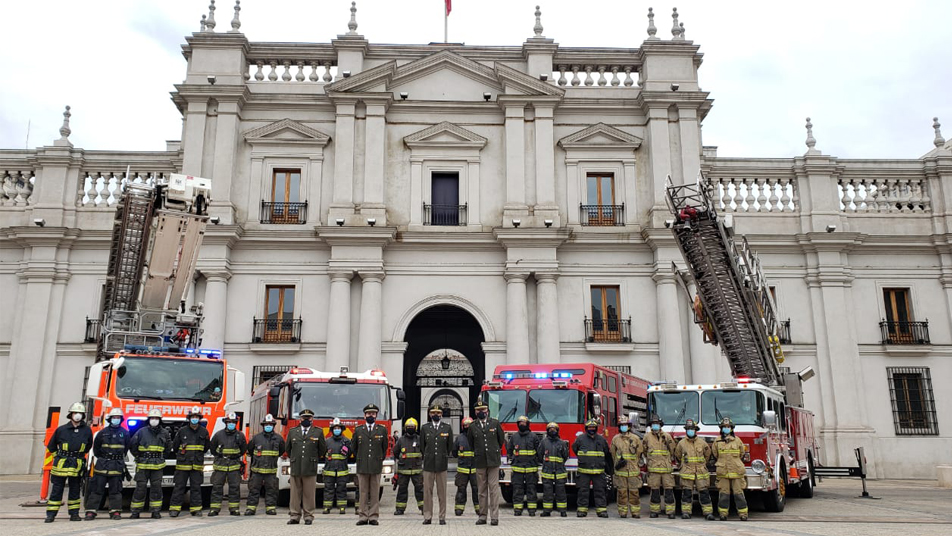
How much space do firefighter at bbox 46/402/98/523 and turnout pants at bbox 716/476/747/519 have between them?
10909 millimetres

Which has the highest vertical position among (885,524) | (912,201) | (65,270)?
(912,201)

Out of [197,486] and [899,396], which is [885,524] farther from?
[899,396]

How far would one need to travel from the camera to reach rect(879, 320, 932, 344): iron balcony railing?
27.3 metres

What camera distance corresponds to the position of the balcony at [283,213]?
1062 inches

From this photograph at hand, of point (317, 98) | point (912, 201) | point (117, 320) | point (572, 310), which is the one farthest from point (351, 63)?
point (912, 201)

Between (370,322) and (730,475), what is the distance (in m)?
14.0

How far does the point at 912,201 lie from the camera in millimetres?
28828

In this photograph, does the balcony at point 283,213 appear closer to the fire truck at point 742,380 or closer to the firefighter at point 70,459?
the fire truck at point 742,380

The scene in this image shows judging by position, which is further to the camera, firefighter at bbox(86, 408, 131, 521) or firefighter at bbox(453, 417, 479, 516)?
firefighter at bbox(86, 408, 131, 521)

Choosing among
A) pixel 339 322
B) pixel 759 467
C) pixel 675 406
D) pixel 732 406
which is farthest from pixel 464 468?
pixel 339 322

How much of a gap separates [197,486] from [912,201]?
2623 cm

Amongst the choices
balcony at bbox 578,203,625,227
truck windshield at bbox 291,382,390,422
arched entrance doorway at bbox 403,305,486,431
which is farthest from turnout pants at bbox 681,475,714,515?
arched entrance doorway at bbox 403,305,486,431

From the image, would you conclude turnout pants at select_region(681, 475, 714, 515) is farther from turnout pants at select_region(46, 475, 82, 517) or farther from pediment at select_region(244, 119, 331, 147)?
pediment at select_region(244, 119, 331, 147)

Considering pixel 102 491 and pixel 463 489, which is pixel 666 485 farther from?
pixel 102 491
